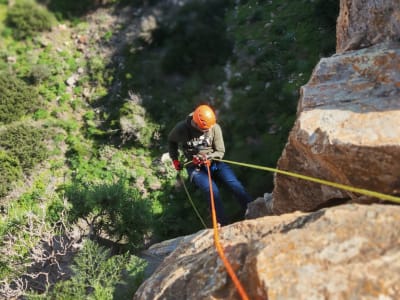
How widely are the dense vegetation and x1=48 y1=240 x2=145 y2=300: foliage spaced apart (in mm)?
1136

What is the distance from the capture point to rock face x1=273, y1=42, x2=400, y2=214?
364 cm

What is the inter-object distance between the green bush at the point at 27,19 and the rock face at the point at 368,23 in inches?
451

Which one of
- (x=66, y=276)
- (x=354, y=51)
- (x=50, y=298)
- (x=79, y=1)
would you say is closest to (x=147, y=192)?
(x=66, y=276)

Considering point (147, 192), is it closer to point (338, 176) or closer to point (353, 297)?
point (338, 176)

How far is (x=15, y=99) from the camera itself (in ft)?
36.6

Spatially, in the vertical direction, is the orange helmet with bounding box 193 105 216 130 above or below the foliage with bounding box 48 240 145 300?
above

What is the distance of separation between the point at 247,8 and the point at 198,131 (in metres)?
8.77

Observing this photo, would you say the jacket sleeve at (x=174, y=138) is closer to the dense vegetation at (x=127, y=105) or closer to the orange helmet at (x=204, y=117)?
the orange helmet at (x=204, y=117)

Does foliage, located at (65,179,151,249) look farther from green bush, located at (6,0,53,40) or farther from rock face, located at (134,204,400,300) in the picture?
green bush, located at (6,0,53,40)

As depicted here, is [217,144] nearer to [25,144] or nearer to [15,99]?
[25,144]

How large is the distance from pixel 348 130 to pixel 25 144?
27.3 ft

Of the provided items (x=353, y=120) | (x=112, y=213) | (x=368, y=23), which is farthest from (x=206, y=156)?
(x=368, y=23)

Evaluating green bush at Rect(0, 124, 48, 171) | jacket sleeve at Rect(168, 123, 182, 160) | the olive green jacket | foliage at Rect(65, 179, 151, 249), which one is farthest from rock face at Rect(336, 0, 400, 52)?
green bush at Rect(0, 124, 48, 171)

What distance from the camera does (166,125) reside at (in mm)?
A: 10656
